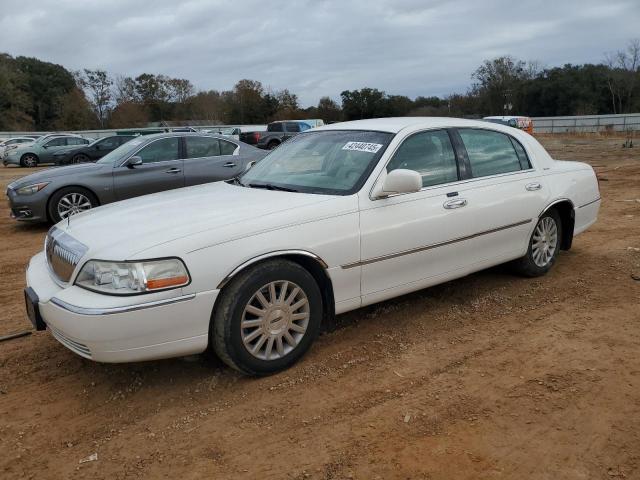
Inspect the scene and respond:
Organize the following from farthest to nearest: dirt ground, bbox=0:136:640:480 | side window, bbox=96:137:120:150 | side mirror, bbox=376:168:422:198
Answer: side window, bbox=96:137:120:150 < side mirror, bbox=376:168:422:198 < dirt ground, bbox=0:136:640:480

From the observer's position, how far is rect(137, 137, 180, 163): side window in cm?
905

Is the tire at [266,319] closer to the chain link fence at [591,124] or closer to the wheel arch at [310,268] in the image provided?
the wheel arch at [310,268]

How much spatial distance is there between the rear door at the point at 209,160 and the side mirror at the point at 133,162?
→ 2.44 ft

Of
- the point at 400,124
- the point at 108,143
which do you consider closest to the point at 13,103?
the point at 108,143

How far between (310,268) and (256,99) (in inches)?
2726

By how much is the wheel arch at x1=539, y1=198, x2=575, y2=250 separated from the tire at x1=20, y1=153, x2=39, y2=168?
2531 centimetres

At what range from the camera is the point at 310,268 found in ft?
12.1

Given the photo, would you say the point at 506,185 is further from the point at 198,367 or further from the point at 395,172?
the point at 198,367

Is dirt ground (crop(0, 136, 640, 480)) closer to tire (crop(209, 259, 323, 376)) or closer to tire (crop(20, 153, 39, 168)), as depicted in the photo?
tire (crop(209, 259, 323, 376))

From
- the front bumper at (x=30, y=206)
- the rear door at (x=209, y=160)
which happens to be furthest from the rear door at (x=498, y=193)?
the front bumper at (x=30, y=206)

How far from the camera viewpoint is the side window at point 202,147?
935 centimetres

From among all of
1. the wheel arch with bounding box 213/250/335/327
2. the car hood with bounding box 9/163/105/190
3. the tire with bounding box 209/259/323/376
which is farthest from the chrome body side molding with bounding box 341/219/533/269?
the car hood with bounding box 9/163/105/190

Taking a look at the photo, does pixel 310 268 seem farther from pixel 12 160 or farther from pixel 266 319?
pixel 12 160

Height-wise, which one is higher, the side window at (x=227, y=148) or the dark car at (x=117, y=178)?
the side window at (x=227, y=148)
